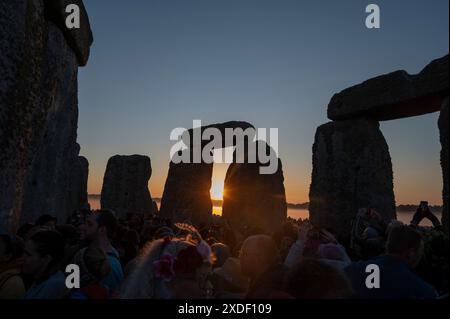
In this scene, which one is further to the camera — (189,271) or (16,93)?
(16,93)

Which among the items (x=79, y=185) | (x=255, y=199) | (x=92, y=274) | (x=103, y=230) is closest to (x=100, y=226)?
→ (x=103, y=230)

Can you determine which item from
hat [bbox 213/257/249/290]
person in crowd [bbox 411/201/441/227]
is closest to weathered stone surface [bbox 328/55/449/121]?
person in crowd [bbox 411/201/441/227]

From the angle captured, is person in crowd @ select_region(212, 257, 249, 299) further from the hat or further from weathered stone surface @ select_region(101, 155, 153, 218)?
weathered stone surface @ select_region(101, 155, 153, 218)

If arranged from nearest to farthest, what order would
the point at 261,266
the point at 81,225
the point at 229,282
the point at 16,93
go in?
the point at 261,266 < the point at 229,282 < the point at 16,93 < the point at 81,225

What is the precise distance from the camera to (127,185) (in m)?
20.8

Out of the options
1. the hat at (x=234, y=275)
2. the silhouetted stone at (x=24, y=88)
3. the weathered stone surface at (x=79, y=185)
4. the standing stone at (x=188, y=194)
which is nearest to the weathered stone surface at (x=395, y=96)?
the hat at (x=234, y=275)

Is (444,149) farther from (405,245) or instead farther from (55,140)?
(55,140)

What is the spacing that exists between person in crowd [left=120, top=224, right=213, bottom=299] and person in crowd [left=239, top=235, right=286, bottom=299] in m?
0.33

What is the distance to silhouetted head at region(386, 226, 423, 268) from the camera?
2.85 m

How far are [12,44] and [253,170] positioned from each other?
12.9 m

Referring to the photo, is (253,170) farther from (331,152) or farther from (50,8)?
(50,8)

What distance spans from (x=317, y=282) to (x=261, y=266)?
2.54ft
